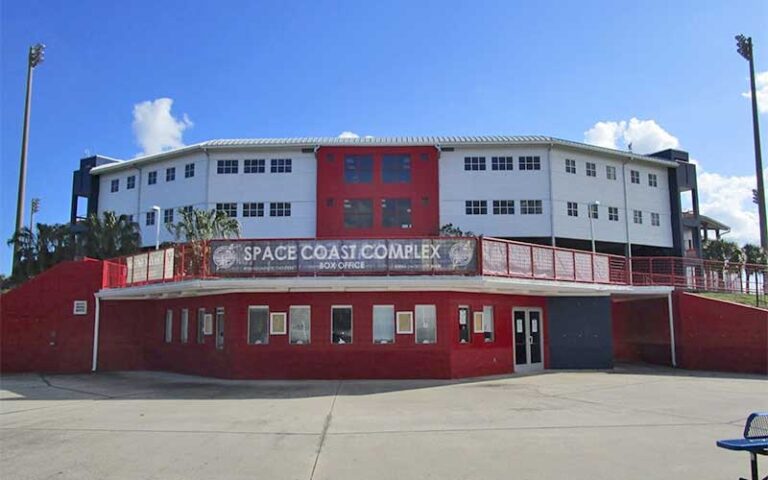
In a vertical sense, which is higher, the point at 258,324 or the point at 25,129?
the point at 25,129

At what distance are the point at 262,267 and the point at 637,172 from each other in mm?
36177

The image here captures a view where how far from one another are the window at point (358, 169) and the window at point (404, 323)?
2354 cm

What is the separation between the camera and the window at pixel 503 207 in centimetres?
3988

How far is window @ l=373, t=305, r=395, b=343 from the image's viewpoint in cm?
1784

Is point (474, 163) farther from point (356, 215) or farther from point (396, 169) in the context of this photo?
point (356, 215)

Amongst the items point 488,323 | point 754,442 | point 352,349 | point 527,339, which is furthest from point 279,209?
point 754,442

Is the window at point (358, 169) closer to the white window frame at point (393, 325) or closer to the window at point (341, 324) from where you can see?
the window at point (341, 324)

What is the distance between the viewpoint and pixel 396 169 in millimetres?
40562

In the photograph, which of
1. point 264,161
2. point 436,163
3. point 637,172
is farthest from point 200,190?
point 637,172

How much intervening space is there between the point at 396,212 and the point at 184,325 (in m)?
21.7

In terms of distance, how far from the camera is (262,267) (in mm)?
16766

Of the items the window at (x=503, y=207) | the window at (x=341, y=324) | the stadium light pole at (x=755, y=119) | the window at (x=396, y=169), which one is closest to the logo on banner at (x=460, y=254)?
the window at (x=341, y=324)

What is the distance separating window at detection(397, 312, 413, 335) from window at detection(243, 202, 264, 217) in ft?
79.1

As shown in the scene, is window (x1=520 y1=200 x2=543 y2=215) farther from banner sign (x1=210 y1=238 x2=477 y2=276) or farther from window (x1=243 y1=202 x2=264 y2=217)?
banner sign (x1=210 y1=238 x2=477 y2=276)
